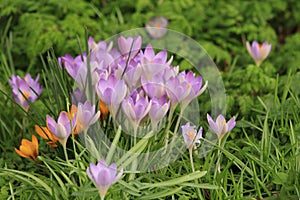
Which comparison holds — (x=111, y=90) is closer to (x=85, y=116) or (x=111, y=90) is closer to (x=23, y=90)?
(x=85, y=116)

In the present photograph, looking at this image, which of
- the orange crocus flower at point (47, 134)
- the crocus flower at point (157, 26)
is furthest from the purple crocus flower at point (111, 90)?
the crocus flower at point (157, 26)

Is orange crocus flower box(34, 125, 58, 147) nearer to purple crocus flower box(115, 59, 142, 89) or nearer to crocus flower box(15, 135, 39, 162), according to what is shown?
crocus flower box(15, 135, 39, 162)

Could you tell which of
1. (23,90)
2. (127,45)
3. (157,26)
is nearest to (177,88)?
(127,45)

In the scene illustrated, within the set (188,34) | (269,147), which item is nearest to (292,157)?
(269,147)

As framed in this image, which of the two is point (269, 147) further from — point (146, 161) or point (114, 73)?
point (114, 73)

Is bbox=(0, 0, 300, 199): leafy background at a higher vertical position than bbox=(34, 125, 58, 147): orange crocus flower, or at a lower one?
higher

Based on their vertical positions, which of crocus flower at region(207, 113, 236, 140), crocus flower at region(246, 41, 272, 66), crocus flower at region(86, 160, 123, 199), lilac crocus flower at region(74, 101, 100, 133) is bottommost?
crocus flower at region(86, 160, 123, 199)

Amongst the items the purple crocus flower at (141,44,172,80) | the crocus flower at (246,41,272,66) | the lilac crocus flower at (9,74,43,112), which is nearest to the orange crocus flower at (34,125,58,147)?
the lilac crocus flower at (9,74,43,112)

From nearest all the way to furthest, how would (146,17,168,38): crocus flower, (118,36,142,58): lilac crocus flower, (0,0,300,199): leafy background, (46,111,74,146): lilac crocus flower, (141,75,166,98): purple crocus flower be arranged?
1. (46,111,74,146): lilac crocus flower
2. (141,75,166,98): purple crocus flower
3. (118,36,142,58): lilac crocus flower
4. (0,0,300,199): leafy background
5. (146,17,168,38): crocus flower
